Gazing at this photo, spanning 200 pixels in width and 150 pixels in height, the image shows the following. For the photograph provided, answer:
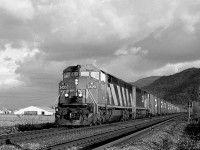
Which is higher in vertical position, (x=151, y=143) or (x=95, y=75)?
(x=95, y=75)

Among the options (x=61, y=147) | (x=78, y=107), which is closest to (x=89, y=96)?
(x=78, y=107)

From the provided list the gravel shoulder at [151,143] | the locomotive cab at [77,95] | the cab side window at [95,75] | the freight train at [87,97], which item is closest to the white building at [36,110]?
the freight train at [87,97]

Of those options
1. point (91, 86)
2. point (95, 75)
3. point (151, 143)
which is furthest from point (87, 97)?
point (151, 143)

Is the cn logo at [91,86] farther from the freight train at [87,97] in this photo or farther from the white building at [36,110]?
the white building at [36,110]

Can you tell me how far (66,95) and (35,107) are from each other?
125024 millimetres

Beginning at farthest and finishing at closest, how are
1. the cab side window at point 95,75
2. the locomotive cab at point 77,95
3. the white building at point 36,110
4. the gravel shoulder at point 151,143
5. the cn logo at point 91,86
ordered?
the white building at point 36,110, the cab side window at point 95,75, the cn logo at point 91,86, the locomotive cab at point 77,95, the gravel shoulder at point 151,143

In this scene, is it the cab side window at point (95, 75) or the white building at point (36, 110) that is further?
the white building at point (36, 110)

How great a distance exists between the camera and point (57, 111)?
23484mm

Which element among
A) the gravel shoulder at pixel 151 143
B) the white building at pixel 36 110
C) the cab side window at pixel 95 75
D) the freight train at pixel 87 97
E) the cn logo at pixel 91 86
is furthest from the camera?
the white building at pixel 36 110

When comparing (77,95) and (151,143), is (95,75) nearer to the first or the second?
(77,95)

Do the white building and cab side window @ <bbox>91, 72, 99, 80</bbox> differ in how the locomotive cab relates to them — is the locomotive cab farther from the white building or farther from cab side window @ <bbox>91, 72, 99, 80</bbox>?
the white building

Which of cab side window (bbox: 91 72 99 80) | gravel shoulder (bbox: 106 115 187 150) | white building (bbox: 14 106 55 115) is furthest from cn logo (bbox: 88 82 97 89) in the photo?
white building (bbox: 14 106 55 115)

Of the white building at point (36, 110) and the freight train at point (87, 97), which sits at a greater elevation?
the freight train at point (87, 97)

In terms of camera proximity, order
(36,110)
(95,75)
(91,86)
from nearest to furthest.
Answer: (91,86), (95,75), (36,110)
